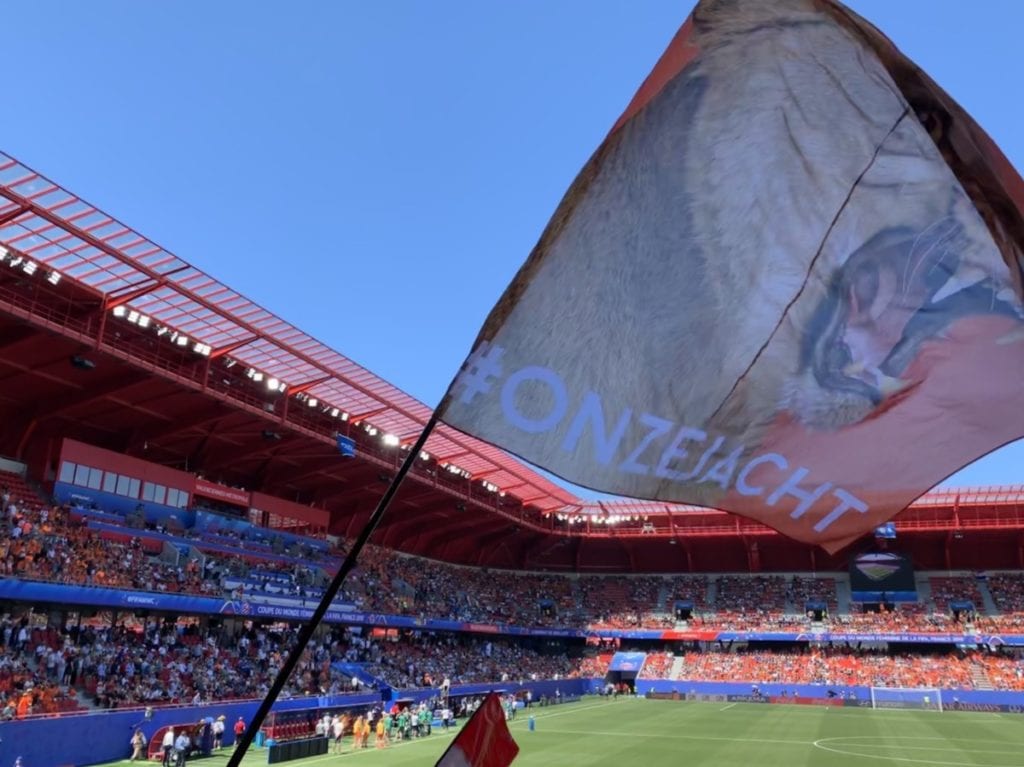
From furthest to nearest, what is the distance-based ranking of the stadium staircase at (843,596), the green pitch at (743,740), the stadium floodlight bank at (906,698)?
the stadium staircase at (843,596)
the stadium floodlight bank at (906,698)
the green pitch at (743,740)

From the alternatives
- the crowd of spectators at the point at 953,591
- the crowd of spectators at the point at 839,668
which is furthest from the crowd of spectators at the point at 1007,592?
the crowd of spectators at the point at 839,668

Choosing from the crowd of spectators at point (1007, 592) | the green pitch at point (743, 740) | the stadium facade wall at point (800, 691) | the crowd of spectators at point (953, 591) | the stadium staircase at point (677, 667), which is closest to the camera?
the green pitch at point (743, 740)

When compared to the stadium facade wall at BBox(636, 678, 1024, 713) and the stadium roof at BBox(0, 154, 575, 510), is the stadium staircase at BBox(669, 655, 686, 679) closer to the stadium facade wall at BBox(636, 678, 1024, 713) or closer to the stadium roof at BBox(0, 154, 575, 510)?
the stadium facade wall at BBox(636, 678, 1024, 713)

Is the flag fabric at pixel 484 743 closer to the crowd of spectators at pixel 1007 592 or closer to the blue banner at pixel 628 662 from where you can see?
the blue banner at pixel 628 662

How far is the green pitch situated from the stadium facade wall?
3649 millimetres

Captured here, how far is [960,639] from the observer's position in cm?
5662

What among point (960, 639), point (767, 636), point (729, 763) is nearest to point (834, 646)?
point (767, 636)

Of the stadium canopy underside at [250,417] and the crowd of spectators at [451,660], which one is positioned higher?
the stadium canopy underside at [250,417]

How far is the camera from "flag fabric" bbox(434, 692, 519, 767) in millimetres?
3502

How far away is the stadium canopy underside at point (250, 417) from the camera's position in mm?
30062

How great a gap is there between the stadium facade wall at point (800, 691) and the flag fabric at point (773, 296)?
5735 centimetres

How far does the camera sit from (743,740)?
34.6 metres

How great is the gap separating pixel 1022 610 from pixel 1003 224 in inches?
2704

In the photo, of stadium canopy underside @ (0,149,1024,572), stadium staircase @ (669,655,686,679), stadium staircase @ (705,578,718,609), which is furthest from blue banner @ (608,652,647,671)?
stadium canopy underside @ (0,149,1024,572)
